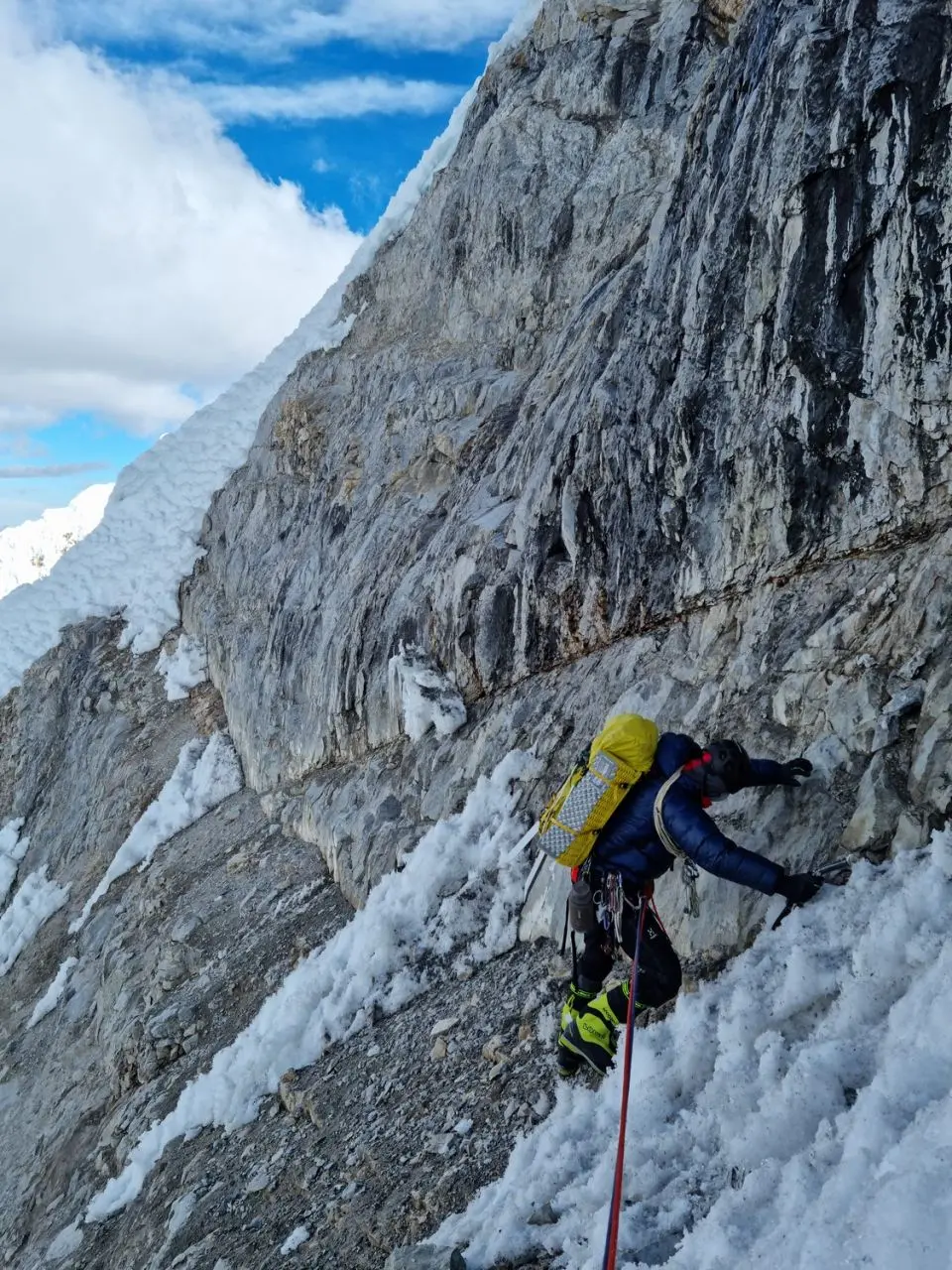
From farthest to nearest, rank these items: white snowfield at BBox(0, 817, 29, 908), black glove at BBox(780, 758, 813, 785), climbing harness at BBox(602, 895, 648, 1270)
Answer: white snowfield at BBox(0, 817, 29, 908) → black glove at BBox(780, 758, 813, 785) → climbing harness at BBox(602, 895, 648, 1270)

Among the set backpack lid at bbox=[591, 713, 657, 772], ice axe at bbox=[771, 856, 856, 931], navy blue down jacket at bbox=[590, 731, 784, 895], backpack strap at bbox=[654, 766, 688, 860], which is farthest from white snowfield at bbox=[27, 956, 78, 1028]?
ice axe at bbox=[771, 856, 856, 931]

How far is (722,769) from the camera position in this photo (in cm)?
548

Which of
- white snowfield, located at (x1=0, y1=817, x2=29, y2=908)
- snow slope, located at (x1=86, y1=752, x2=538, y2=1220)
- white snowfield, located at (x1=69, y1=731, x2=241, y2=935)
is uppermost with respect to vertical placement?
white snowfield, located at (x1=0, y1=817, x2=29, y2=908)

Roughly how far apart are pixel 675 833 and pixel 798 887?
2.90ft

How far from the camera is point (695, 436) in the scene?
9.63 m

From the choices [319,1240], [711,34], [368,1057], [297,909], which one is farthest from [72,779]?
[711,34]

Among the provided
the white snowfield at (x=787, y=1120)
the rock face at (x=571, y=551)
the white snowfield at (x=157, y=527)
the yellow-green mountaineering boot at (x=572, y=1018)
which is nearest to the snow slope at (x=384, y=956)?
the rock face at (x=571, y=551)

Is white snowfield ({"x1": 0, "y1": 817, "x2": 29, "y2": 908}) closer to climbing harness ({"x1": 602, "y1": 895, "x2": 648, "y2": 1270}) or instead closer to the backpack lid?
climbing harness ({"x1": 602, "y1": 895, "x2": 648, "y2": 1270})

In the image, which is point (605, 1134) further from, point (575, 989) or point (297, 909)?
point (297, 909)

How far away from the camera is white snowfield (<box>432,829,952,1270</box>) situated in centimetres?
349

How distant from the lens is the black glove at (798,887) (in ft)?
17.3

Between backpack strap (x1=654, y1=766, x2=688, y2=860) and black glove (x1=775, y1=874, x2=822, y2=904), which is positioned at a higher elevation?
backpack strap (x1=654, y1=766, x2=688, y2=860)

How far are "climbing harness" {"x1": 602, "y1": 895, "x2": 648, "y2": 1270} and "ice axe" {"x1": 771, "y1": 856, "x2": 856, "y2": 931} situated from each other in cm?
96

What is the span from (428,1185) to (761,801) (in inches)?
157
